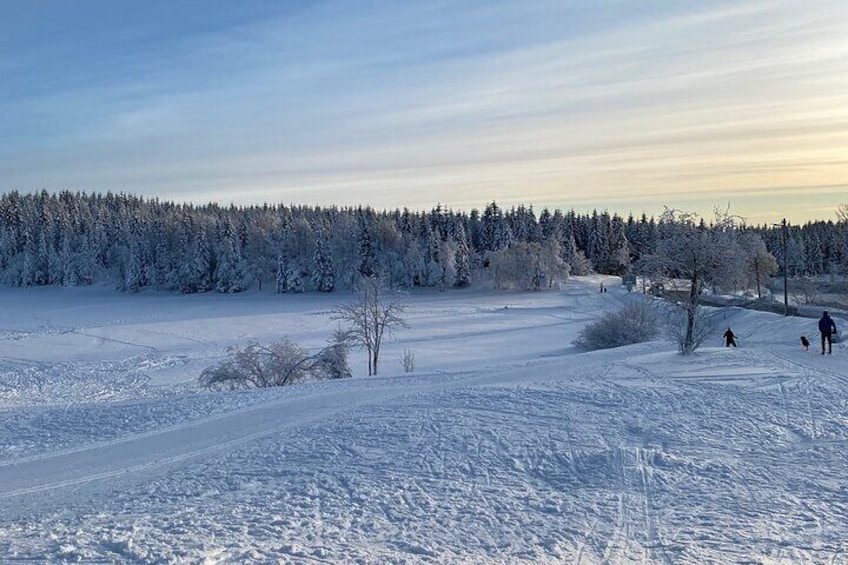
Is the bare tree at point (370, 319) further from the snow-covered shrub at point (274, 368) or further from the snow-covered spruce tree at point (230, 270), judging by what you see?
the snow-covered spruce tree at point (230, 270)

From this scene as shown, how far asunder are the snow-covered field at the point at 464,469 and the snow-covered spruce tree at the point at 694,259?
362cm

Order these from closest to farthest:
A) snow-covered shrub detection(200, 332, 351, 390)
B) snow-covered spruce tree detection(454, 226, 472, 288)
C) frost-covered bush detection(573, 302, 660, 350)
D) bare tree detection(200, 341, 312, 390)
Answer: bare tree detection(200, 341, 312, 390), snow-covered shrub detection(200, 332, 351, 390), frost-covered bush detection(573, 302, 660, 350), snow-covered spruce tree detection(454, 226, 472, 288)

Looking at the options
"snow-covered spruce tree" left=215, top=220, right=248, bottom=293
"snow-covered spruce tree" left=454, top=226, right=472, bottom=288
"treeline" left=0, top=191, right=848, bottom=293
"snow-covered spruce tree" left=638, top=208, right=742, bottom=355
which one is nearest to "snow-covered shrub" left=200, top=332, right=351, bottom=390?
"snow-covered spruce tree" left=638, top=208, right=742, bottom=355

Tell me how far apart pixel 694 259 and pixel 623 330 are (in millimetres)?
15008

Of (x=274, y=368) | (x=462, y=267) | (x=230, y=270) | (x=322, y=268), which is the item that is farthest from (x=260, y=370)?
(x=230, y=270)

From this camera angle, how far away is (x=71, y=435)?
15711mm

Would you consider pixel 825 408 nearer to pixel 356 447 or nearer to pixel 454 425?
pixel 454 425

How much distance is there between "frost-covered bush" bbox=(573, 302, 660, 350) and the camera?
43438mm

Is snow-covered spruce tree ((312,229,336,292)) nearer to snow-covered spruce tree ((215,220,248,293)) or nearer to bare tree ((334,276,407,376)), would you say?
snow-covered spruce tree ((215,220,248,293))

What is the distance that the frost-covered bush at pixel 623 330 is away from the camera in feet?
143

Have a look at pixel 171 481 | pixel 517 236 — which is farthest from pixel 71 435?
pixel 517 236

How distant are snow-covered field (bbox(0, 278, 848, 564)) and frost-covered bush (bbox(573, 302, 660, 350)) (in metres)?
16.7

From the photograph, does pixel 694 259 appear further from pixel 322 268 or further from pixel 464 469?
pixel 322 268

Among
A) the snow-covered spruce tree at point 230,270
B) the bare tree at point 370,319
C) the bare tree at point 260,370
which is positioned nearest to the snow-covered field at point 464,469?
the bare tree at point 260,370
